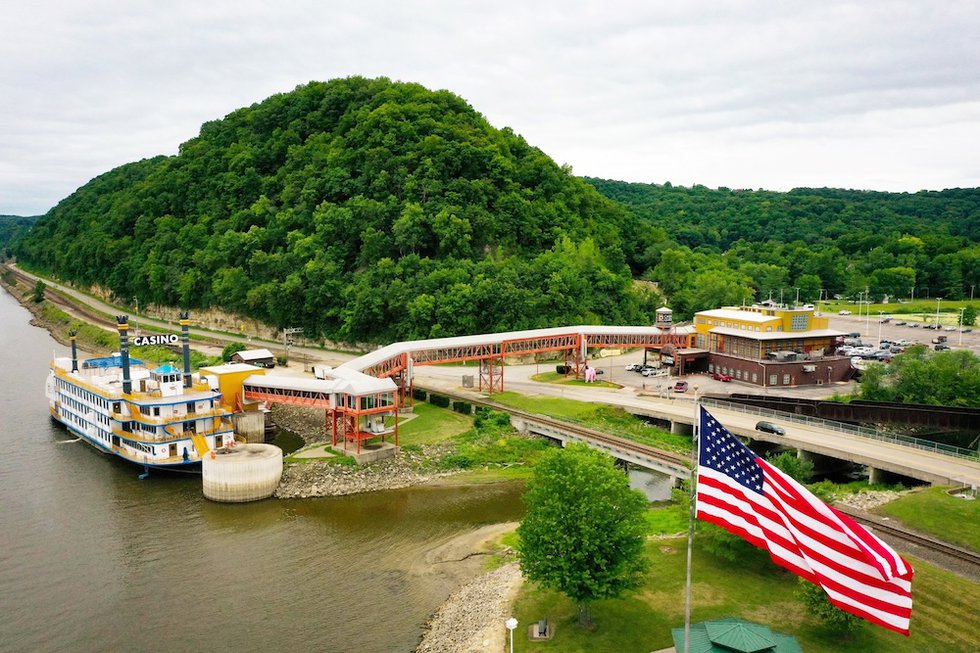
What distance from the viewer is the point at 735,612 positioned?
1286 inches

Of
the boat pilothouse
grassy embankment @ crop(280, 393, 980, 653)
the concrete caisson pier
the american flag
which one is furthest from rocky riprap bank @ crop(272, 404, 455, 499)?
the american flag

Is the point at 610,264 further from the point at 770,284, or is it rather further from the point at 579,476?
the point at 579,476

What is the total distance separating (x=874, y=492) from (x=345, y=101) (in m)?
125

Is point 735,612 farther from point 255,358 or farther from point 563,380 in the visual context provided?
point 255,358

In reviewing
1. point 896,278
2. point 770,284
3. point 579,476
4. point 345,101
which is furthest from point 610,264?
point 579,476

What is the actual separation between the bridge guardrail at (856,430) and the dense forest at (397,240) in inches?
1529

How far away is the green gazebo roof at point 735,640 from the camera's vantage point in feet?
81.3

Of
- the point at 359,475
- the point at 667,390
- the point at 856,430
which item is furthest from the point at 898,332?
the point at 359,475

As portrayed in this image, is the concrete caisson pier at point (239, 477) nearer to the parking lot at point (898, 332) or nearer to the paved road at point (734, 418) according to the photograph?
the paved road at point (734, 418)

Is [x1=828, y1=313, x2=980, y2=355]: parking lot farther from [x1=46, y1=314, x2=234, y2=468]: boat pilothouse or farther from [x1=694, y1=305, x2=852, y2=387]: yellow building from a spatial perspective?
[x1=46, y1=314, x2=234, y2=468]: boat pilothouse

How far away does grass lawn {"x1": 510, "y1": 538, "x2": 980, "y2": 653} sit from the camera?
30.1m

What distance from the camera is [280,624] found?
3734cm

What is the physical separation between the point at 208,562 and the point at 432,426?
2621 centimetres

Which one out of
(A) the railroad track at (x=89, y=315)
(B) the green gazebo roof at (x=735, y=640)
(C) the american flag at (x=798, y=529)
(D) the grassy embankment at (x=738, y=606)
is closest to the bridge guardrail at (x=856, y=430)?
(D) the grassy embankment at (x=738, y=606)
